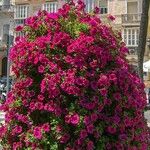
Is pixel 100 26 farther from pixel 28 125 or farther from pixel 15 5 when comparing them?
pixel 15 5

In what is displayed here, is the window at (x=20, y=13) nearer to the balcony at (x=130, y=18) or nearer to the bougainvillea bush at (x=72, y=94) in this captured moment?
the balcony at (x=130, y=18)

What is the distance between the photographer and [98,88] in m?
5.47

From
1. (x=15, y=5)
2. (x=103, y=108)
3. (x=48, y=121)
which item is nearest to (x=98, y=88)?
(x=103, y=108)

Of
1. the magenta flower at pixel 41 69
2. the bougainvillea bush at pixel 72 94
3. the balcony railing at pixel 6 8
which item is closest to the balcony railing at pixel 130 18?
the balcony railing at pixel 6 8

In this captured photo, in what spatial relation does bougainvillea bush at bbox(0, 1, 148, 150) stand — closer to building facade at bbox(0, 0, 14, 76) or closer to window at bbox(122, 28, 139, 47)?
window at bbox(122, 28, 139, 47)

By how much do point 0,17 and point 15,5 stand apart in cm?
283

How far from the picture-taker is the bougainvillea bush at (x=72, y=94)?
5402 millimetres

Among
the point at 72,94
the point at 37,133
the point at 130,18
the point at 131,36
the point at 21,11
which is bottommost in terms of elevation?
the point at 37,133

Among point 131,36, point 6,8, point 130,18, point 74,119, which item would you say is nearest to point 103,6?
point 130,18

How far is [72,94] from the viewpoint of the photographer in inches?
213

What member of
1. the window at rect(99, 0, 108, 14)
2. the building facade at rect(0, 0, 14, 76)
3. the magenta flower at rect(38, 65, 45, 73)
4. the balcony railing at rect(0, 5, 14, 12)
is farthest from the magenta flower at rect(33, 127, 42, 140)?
the balcony railing at rect(0, 5, 14, 12)

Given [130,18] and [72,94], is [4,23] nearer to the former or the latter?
[130,18]

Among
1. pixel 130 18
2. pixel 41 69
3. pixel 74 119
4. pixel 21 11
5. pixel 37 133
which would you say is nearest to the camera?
pixel 74 119

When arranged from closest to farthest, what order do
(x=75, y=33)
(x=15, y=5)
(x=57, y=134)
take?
(x=57, y=134), (x=75, y=33), (x=15, y=5)
